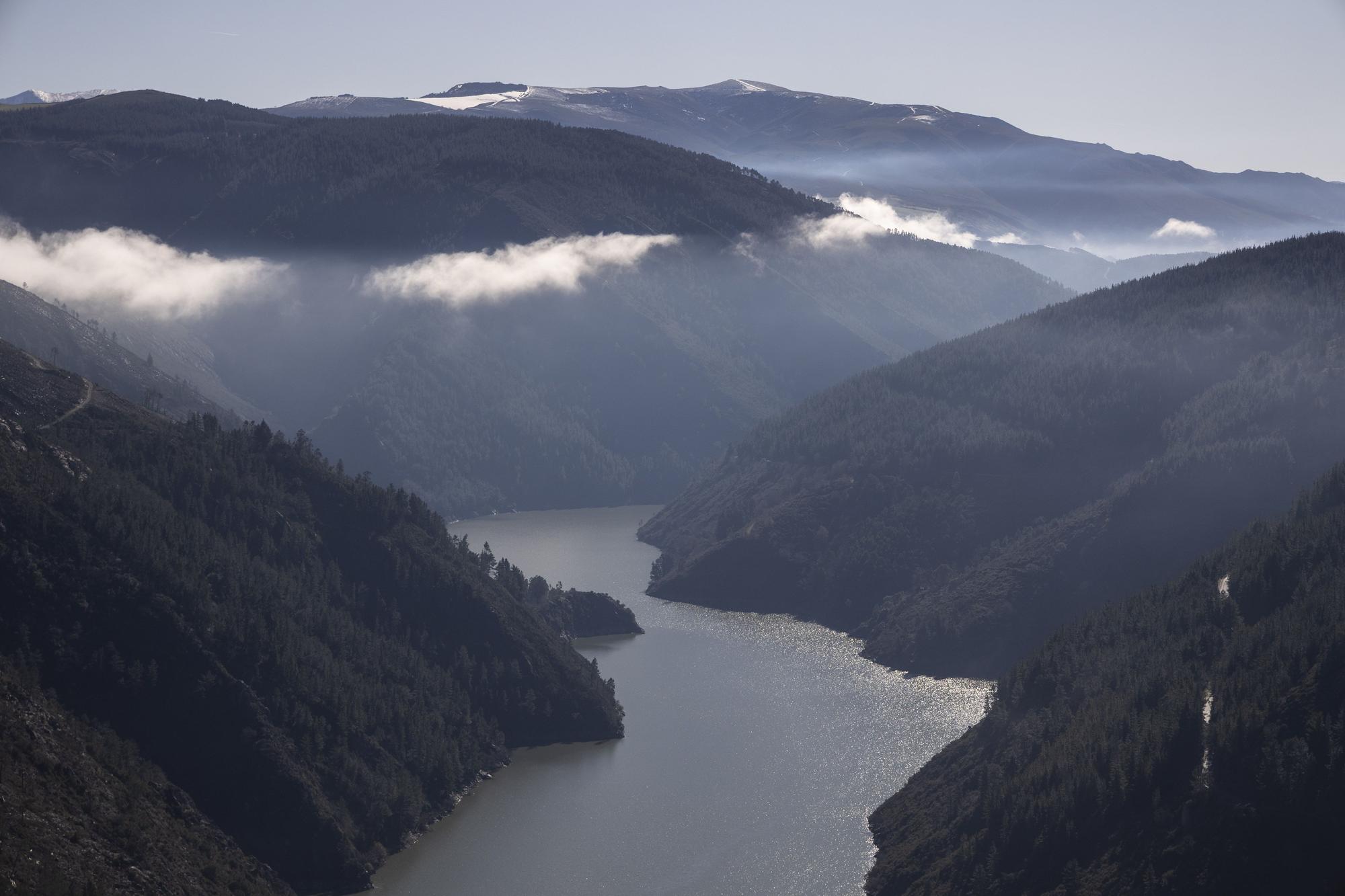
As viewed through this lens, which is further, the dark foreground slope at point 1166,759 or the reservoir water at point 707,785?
the reservoir water at point 707,785

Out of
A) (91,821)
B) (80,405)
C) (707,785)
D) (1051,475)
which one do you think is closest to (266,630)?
(91,821)

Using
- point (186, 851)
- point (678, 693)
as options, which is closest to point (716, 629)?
point (678, 693)

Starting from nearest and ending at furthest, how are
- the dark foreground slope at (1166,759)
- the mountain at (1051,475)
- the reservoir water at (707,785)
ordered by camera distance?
the dark foreground slope at (1166,759) < the reservoir water at (707,785) < the mountain at (1051,475)

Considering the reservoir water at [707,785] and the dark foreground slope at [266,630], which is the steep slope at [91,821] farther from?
the reservoir water at [707,785]

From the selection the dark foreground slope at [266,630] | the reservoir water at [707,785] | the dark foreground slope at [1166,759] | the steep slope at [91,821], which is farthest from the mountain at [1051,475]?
the steep slope at [91,821]

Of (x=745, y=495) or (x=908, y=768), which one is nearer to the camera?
(x=908, y=768)

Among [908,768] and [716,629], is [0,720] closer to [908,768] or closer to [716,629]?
[908,768]
